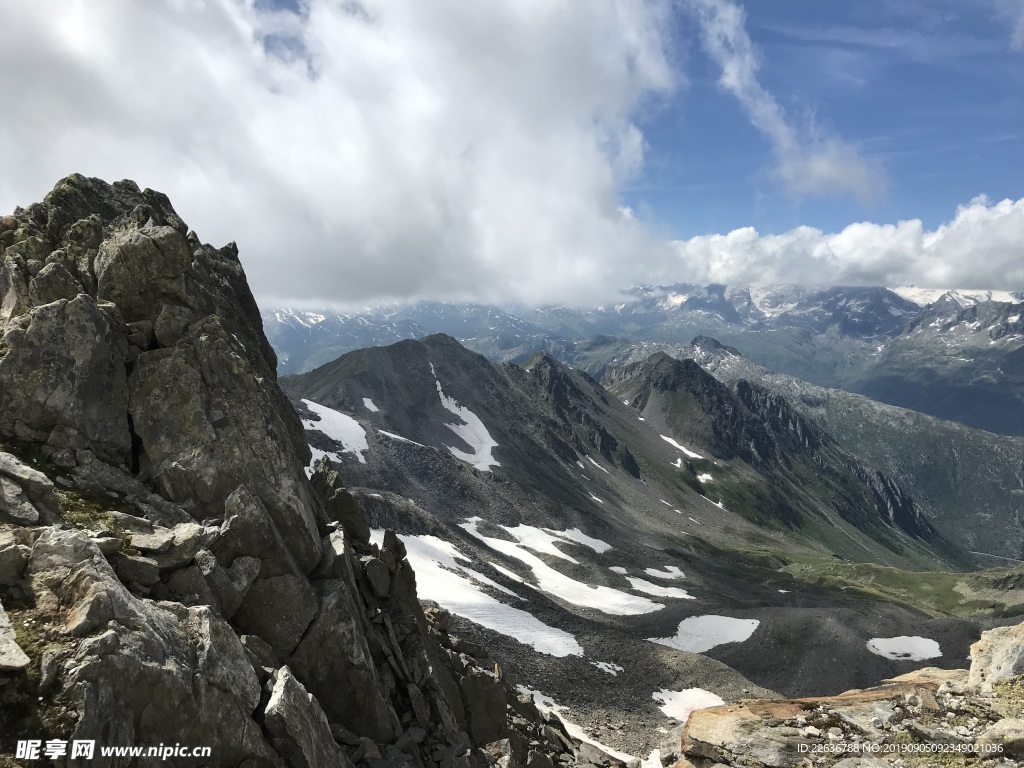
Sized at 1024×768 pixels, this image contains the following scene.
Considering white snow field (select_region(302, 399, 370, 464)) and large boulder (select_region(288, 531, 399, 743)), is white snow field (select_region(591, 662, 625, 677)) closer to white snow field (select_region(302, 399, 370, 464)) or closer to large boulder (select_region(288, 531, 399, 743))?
large boulder (select_region(288, 531, 399, 743))

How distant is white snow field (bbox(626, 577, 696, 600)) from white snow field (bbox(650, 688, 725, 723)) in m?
37.9

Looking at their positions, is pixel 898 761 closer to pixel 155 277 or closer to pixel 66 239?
pixel 155 277

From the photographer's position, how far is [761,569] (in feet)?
513

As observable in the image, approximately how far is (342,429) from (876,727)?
124775 millimetres

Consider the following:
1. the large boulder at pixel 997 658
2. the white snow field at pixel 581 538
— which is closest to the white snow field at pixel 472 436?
the white snow field at pixel 581 538

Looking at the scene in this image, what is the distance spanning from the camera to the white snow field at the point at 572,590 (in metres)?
88.6

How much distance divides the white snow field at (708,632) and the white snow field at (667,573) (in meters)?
28.3

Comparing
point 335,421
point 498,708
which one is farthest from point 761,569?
point 498,708

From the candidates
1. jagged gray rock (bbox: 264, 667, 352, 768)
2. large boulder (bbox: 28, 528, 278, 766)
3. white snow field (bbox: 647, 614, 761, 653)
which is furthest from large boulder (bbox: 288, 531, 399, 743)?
white snow field (bbox: 647, 614, 761, 653)

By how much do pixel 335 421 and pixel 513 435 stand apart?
74987mm

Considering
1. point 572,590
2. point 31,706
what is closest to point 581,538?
point 572,590

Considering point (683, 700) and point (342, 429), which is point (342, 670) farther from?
point (342, 429)

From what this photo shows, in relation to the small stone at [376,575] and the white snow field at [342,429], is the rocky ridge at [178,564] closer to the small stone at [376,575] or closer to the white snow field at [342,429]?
the small stone at [376,575]

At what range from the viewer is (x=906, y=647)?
75.6 m
